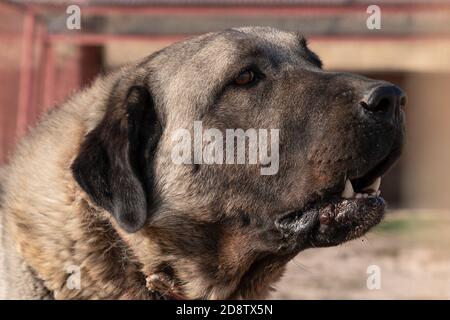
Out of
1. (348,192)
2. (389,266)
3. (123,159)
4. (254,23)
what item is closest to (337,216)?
(348,192)

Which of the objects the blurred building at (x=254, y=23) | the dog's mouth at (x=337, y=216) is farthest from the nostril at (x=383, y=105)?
the blurred building at (x=254, y=23)

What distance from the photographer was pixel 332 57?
11.4 m

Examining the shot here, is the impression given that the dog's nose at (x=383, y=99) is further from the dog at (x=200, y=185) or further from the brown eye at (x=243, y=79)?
the brown eye at (x=243, y=79)

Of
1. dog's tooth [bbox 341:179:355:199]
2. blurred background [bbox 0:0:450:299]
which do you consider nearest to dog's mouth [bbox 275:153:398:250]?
dog's tooth [bbox 341:179:355:199]

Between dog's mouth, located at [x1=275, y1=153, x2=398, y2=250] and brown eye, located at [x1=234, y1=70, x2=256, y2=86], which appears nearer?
dog's mouth, located at [x1=275, y1=153, x2=398, y2=250]

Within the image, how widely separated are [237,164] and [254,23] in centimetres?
725

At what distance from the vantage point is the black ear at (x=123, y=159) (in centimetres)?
322

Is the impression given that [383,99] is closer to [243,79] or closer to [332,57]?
[243,79]

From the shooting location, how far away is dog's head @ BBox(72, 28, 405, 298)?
3197mm

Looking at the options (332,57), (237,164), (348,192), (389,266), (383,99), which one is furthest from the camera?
(332,57)

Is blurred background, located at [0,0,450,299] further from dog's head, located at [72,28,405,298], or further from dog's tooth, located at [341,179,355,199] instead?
dog's tooth, located at [341,179,355,199]
